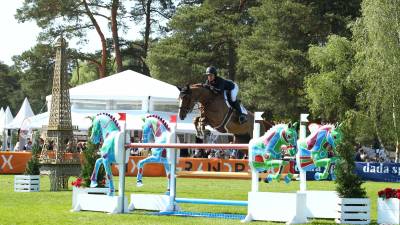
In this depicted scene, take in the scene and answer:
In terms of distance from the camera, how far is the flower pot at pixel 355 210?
432 inches

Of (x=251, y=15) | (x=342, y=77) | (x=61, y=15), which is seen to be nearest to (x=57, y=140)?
(x=342, y=77)

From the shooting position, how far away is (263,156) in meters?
11.5

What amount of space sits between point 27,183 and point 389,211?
10727 millimetres

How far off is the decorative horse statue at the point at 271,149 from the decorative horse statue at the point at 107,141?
2648 mm

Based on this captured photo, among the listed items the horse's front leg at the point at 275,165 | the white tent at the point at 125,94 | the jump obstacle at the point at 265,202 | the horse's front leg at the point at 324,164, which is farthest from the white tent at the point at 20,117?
the horse's front leg at the point at 275,165

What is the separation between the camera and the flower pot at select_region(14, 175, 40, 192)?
747 inches

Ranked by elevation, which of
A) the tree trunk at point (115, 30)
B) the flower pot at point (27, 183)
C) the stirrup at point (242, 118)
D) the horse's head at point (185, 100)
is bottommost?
the flower pot at point (27, 183)

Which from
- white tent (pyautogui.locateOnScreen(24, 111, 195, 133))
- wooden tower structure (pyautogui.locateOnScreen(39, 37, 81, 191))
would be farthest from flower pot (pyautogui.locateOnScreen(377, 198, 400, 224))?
white tent (pyautogui.locateOnScreen(24, 111, 195, 133))

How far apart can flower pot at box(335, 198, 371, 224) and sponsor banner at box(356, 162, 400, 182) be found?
16.1 m

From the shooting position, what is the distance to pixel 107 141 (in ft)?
43.3

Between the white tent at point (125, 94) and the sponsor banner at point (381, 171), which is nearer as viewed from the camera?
the sponsor banner at point (381, 171)

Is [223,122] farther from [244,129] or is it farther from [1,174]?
[1,174]

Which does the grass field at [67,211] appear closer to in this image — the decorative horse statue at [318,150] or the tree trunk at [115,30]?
the decorative horse statue at [318,150]

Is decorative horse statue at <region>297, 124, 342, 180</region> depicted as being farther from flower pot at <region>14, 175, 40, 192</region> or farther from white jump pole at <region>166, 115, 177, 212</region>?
flower pot at <region>14, 175, 40, 192</region>
